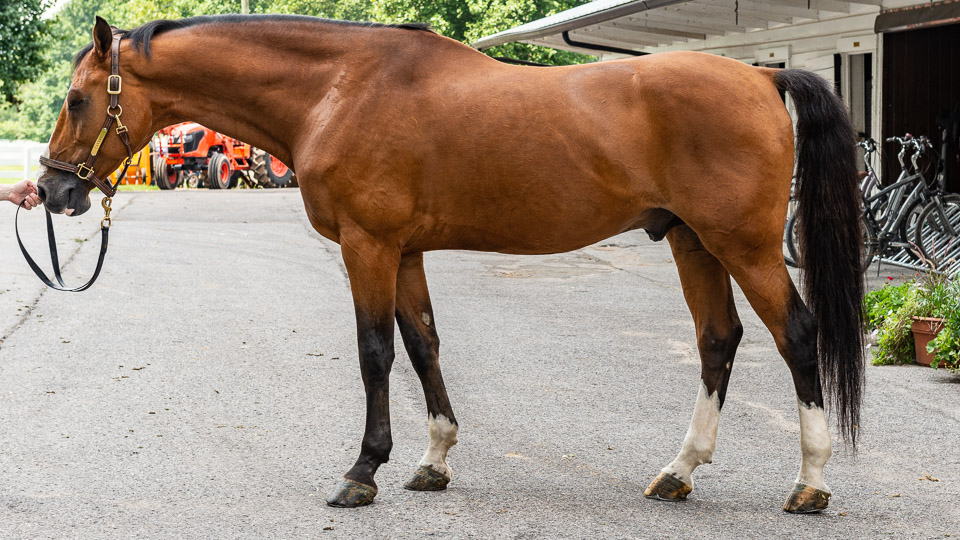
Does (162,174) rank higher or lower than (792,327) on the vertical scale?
lower

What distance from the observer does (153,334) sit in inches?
313

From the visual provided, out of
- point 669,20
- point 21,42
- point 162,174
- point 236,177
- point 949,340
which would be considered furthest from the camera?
point 236,177

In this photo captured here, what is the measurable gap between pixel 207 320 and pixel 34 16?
19.8 metres

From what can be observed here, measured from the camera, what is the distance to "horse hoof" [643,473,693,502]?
13.9 ft

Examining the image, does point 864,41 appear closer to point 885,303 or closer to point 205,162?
point 885,303

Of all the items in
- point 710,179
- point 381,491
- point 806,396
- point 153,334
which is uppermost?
point 710,179

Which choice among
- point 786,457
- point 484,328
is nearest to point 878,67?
point 484,328

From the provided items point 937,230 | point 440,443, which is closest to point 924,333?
point 440,443

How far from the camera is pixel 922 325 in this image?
6.87 meters

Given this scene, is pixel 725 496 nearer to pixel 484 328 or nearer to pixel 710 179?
pixel 710 179

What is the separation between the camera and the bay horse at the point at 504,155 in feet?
13.3

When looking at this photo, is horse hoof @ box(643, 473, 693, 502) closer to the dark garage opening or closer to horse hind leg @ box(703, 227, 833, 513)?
horse hind leg @ box(703, 227, 833, 513)

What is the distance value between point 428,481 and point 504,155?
4.55 feet

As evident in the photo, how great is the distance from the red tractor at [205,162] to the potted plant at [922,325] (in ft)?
71.9
